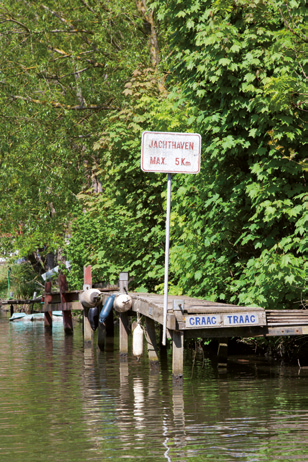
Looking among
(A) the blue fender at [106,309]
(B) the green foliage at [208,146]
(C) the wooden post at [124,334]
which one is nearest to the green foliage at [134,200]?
(B) the green foliage at [208,146]

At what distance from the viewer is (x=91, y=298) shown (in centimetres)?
1812

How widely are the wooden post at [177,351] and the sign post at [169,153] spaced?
17.0 inches

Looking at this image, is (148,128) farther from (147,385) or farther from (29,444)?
(29,444)

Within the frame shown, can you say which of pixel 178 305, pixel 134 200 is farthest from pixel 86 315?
pixel 178 305

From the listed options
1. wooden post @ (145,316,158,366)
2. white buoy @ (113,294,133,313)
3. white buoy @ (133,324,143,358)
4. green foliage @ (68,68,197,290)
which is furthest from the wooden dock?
green foliage @ (68,68,197,290)

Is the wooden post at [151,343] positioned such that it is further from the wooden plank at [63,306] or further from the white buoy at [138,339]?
the wooden plank at [63,306]

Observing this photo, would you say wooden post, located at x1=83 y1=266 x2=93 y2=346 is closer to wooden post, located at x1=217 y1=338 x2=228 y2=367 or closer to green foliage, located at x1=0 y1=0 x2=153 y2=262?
wooden post, located at x1=217 y1=338 x2=228 y2=367

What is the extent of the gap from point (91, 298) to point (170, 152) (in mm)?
7321

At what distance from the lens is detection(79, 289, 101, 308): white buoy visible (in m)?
18.1

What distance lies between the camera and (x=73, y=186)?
3017 cm

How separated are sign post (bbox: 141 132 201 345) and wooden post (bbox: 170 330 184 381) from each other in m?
0.43

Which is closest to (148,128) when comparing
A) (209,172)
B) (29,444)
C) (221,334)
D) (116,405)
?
(209,172)

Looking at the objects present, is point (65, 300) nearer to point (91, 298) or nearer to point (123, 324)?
point (91, 298)

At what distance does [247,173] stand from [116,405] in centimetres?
543
